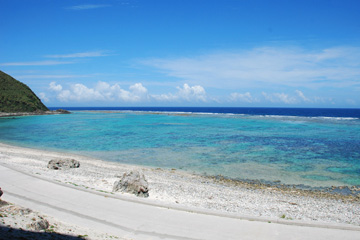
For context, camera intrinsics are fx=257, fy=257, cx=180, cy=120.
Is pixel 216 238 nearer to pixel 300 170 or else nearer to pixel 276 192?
pixel 276 192

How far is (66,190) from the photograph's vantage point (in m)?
10.7

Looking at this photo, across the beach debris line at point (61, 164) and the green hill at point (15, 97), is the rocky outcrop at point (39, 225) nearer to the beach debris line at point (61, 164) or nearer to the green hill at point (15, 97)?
the beach debris line at point (61, 164)

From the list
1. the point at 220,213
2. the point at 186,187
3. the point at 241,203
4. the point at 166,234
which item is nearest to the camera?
the point at 166,234

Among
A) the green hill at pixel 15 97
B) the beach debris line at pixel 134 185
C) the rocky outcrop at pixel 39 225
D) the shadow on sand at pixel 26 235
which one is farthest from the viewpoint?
the green hill at pixel 15 97

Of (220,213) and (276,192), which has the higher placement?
(220,213)

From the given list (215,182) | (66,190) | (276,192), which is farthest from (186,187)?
(66,190)

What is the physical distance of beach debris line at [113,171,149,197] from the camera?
11312 mm

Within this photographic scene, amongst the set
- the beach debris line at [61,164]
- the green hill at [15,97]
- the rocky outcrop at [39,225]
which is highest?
the green hill at [15,97]

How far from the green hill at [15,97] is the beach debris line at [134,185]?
3839 inches

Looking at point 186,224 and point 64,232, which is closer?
point 64,232

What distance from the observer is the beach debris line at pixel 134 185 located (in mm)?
11312

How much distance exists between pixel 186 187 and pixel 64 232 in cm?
782

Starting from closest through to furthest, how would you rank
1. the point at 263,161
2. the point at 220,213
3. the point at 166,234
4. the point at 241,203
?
the point at 166,234
the point at 220,213
the point at 241,203
the point at 263,161

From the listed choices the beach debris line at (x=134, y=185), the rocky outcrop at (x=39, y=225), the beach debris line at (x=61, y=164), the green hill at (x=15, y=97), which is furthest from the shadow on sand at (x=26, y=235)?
the green hill at (x=15, y=97)
